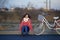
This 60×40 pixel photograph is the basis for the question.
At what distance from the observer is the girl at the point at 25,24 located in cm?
330

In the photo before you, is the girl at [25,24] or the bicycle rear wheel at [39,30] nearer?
the girl at [25,24]

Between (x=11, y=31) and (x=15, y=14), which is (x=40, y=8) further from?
(x=11, y=31)

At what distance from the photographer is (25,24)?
3301 mm

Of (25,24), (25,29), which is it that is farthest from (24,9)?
(25,29)

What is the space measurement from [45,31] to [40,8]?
0.63m

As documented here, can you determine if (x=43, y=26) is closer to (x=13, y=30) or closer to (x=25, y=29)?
(x=25, y=29)

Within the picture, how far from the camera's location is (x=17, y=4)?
3.45 m

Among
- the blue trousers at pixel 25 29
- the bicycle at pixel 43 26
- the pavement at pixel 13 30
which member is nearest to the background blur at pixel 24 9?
the pavement at pixel 13 30

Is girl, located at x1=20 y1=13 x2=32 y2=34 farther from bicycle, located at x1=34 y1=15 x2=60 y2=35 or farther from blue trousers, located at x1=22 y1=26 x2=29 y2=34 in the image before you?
bicycle, located at x1=34 y1=15 x2=60 y2=35

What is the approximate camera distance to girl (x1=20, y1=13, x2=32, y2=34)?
3.30 meters

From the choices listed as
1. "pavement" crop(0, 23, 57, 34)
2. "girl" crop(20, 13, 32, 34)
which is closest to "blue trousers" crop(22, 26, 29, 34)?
"girl" crop(20, 13, 32, 34)

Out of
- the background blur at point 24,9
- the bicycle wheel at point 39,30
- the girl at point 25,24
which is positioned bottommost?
the bicycle wheel at point 39,30

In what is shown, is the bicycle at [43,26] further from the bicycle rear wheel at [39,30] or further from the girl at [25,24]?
the girl at [25,24]

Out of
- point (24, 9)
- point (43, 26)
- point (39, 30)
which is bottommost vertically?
point (39, 30)
